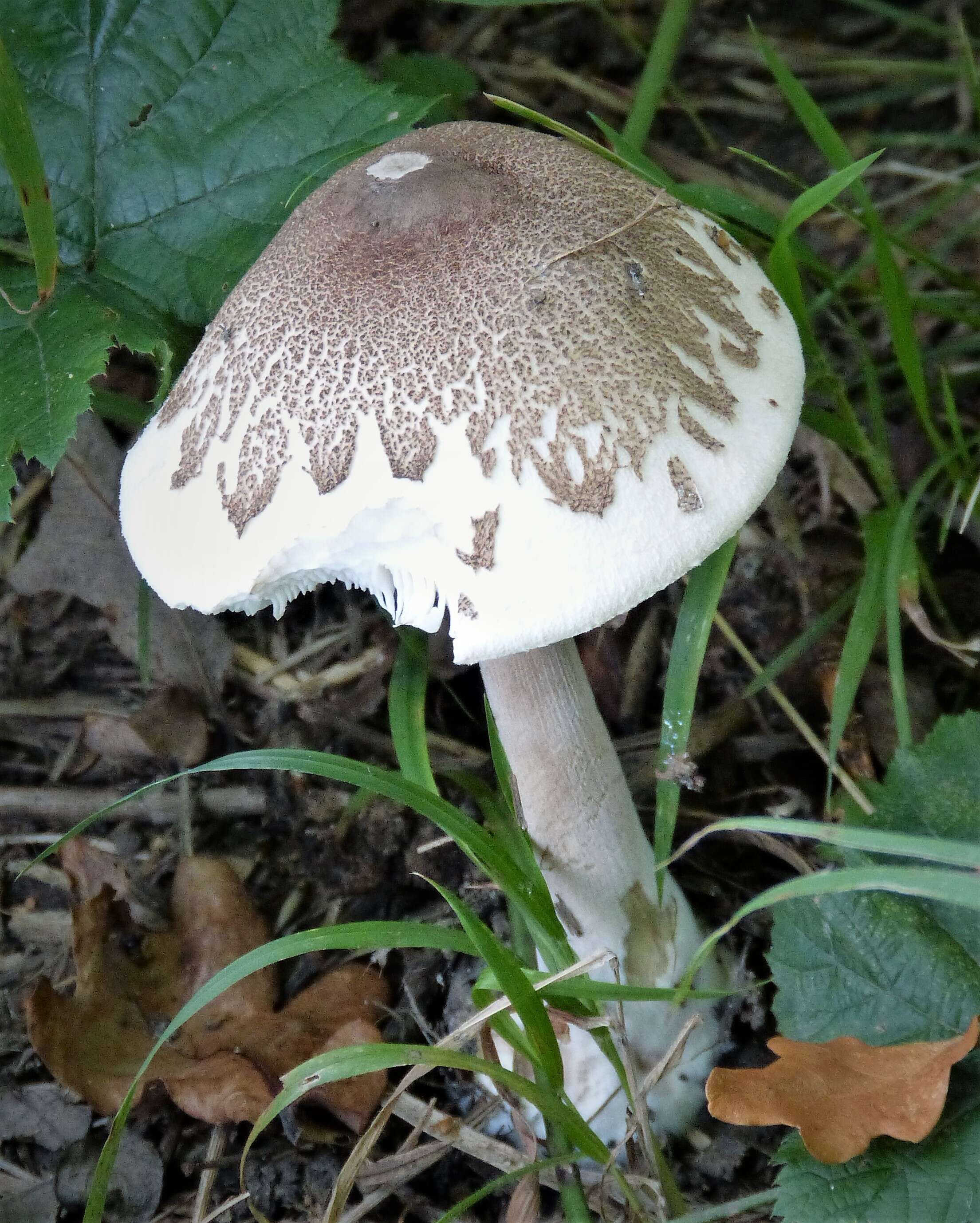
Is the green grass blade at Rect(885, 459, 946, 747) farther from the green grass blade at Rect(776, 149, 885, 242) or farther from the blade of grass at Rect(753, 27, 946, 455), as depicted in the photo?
the green grass blade at Rect(776, 149, 885, 242)

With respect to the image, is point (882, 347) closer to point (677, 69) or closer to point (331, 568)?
point (677, 69)

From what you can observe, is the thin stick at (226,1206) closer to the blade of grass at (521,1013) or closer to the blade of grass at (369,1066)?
the blade of grass at (369,1066)

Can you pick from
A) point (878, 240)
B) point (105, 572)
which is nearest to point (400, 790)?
point (105, 572)

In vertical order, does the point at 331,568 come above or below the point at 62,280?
below

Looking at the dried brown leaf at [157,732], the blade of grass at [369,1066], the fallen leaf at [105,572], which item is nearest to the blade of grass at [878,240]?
the blade of grass at [369,1066]

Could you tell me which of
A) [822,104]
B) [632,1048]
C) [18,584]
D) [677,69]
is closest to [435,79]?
[677,69]

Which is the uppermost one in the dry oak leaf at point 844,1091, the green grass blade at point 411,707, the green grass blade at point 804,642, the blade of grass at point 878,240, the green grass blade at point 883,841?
the blade of grass at point 878,240

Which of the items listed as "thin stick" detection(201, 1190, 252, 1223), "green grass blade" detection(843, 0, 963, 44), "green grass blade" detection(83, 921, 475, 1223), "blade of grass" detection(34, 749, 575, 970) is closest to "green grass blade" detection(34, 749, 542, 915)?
"blade of grass" detection(34, 749, 575, 970)
